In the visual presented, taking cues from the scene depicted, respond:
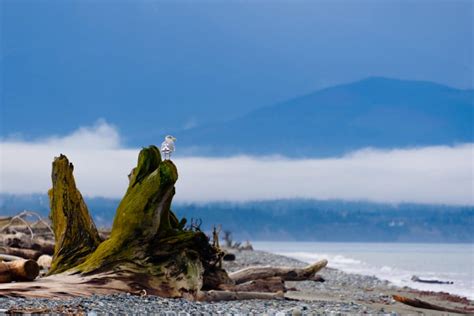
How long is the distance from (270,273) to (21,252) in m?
8.03

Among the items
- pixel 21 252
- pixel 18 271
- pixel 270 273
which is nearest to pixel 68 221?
pixel 18 271

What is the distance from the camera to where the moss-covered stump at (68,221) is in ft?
57.2

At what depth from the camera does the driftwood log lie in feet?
51.8

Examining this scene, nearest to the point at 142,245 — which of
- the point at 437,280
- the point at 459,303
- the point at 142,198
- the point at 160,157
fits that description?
the point at 142,198

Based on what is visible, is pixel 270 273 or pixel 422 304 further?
pixel 270 273

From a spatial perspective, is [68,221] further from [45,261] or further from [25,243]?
[25,243]

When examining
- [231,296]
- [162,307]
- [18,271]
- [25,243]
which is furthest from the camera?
[25,243]

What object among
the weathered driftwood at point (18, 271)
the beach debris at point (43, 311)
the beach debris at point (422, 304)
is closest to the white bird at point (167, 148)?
the weathered driftwood at point (18, 271)

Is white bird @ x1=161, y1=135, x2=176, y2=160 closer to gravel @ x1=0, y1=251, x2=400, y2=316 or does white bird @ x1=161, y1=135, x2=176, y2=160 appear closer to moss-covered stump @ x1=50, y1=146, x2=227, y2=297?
moss-covered stump @ x1=50, y1=146, x2=227, y2=297

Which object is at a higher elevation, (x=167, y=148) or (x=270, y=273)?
(x=167, y=148)

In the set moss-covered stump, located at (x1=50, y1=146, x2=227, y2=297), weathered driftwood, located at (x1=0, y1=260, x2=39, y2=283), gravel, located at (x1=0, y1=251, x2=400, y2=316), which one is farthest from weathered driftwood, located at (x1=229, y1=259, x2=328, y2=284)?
weathered driftwood, located at (x1=0, y1=260, x2=39, y2=283)

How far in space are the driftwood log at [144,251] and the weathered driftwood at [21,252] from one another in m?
5.91

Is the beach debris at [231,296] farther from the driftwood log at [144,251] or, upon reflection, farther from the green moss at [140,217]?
the green moss at [140,217]

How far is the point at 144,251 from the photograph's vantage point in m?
16.3
